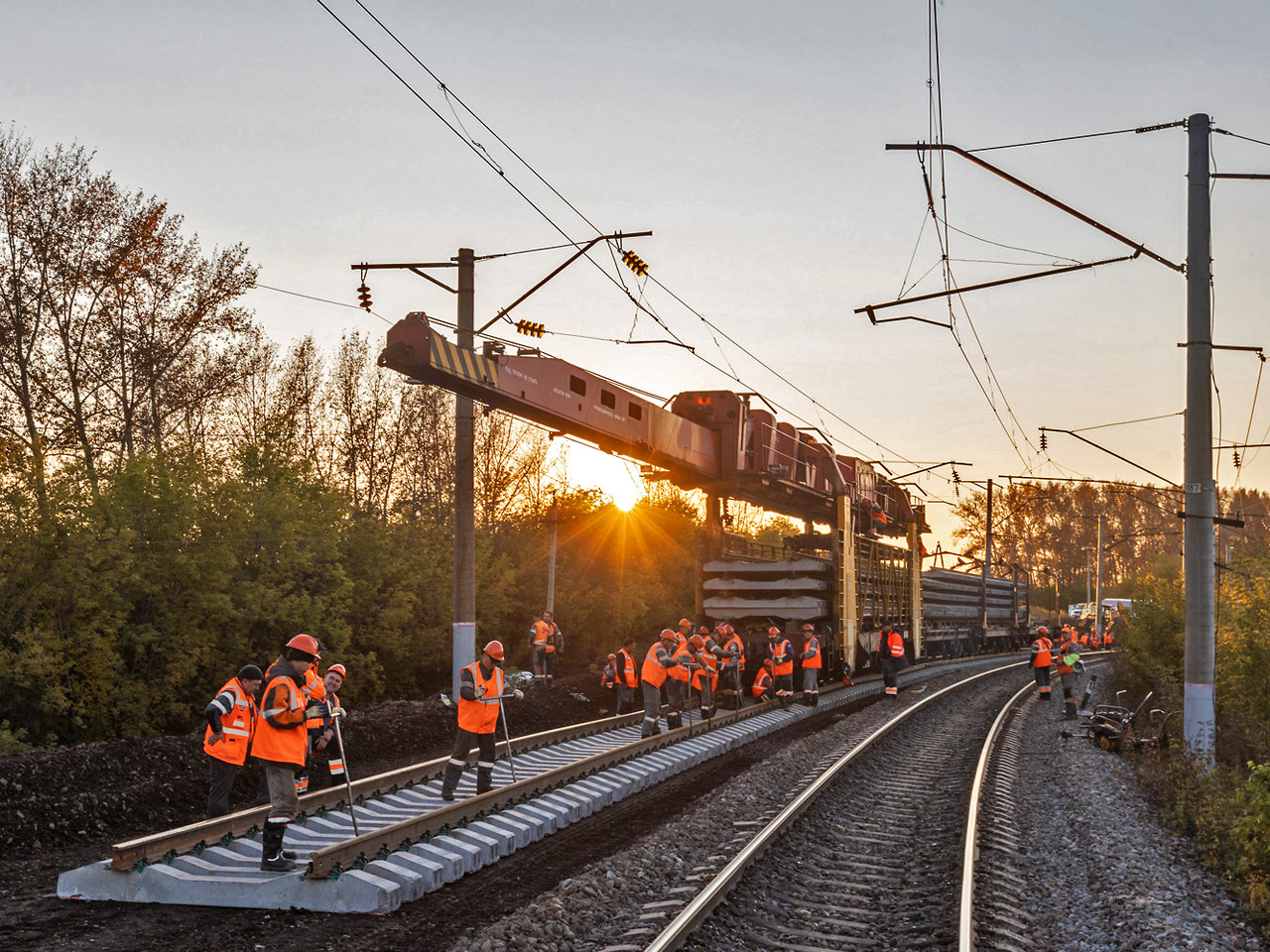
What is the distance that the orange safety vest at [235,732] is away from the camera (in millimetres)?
9211

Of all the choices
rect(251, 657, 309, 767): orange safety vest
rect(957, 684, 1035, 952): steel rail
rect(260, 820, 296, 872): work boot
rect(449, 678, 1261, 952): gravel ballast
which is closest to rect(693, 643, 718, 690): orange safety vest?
rect(957, 684, 1035, 952): steel rail

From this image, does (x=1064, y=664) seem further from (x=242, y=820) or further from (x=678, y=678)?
(x=242, y=820)

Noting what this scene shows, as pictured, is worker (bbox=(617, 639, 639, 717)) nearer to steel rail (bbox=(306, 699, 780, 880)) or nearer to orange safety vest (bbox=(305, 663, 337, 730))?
steel rail (bbox=(306, 699, 780, 880))

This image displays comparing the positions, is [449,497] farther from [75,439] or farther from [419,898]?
[419,898]

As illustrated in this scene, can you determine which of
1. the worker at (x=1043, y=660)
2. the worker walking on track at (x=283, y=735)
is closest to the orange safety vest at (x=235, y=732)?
the worker walking on track at (x=283, y=735)

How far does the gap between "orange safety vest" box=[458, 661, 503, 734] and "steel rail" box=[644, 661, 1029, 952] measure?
2.98m

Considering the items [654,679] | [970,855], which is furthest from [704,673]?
[970,855]

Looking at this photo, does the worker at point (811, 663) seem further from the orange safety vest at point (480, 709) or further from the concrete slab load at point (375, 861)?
the orange safety vest at point (480, 709)

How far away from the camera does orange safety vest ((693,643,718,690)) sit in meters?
18.5

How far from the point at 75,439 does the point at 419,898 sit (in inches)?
808

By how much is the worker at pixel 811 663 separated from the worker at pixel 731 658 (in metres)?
1.27

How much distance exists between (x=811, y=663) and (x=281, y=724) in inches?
573

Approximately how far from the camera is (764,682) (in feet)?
74.5

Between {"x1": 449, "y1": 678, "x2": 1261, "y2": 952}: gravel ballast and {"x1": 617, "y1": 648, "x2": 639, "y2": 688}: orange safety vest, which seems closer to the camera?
{"x1": 449, "y1": 678, "x2": 1261, "y2": 952}: gravel ballast
